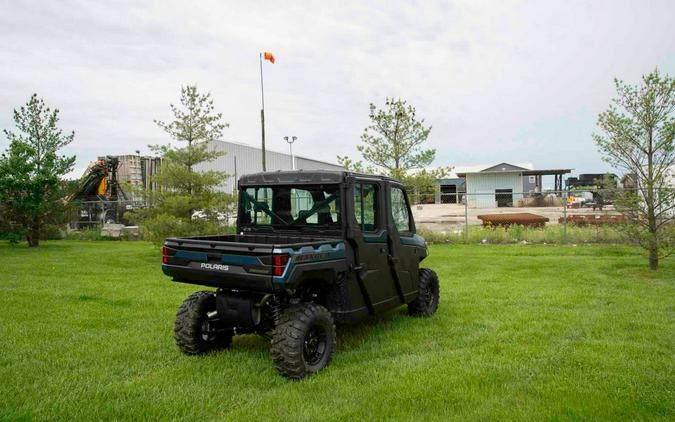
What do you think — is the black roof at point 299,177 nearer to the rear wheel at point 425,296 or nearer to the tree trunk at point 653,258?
the rear wheel at point 425,296

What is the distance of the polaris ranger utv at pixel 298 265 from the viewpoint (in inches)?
196

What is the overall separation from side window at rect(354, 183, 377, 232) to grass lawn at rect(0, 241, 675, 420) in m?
1.38

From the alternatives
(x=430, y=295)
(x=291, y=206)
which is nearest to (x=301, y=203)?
(x=291, y=206)

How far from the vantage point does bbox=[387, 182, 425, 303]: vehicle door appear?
21.0 feet

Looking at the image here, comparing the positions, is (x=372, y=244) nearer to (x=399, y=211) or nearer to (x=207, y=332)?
(x=399, y=211)

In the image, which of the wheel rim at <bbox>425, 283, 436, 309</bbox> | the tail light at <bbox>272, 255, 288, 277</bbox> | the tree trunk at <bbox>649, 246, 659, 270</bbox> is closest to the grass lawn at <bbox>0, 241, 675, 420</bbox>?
the wheel rim at <bbox>425, 283, 436, 309</bbox>

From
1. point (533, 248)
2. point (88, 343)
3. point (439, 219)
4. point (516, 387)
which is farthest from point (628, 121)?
point (439, 219)

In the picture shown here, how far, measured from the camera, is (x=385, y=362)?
5363 millimetres

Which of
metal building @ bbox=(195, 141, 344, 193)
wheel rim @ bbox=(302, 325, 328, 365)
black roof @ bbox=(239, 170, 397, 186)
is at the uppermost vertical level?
Answer: metal building @ bbox=(195, 141, 344, 193)

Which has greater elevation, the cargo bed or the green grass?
the cargo bed

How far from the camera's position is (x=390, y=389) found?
460cm

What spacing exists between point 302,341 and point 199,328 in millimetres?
1366

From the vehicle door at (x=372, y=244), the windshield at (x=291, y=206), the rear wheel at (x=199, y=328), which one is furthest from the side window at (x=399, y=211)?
the rear wheel at (x=199, y=328)

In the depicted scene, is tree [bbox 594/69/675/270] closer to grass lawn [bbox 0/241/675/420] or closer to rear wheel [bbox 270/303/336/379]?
grass lawn [bbox 0/241/675/420]
